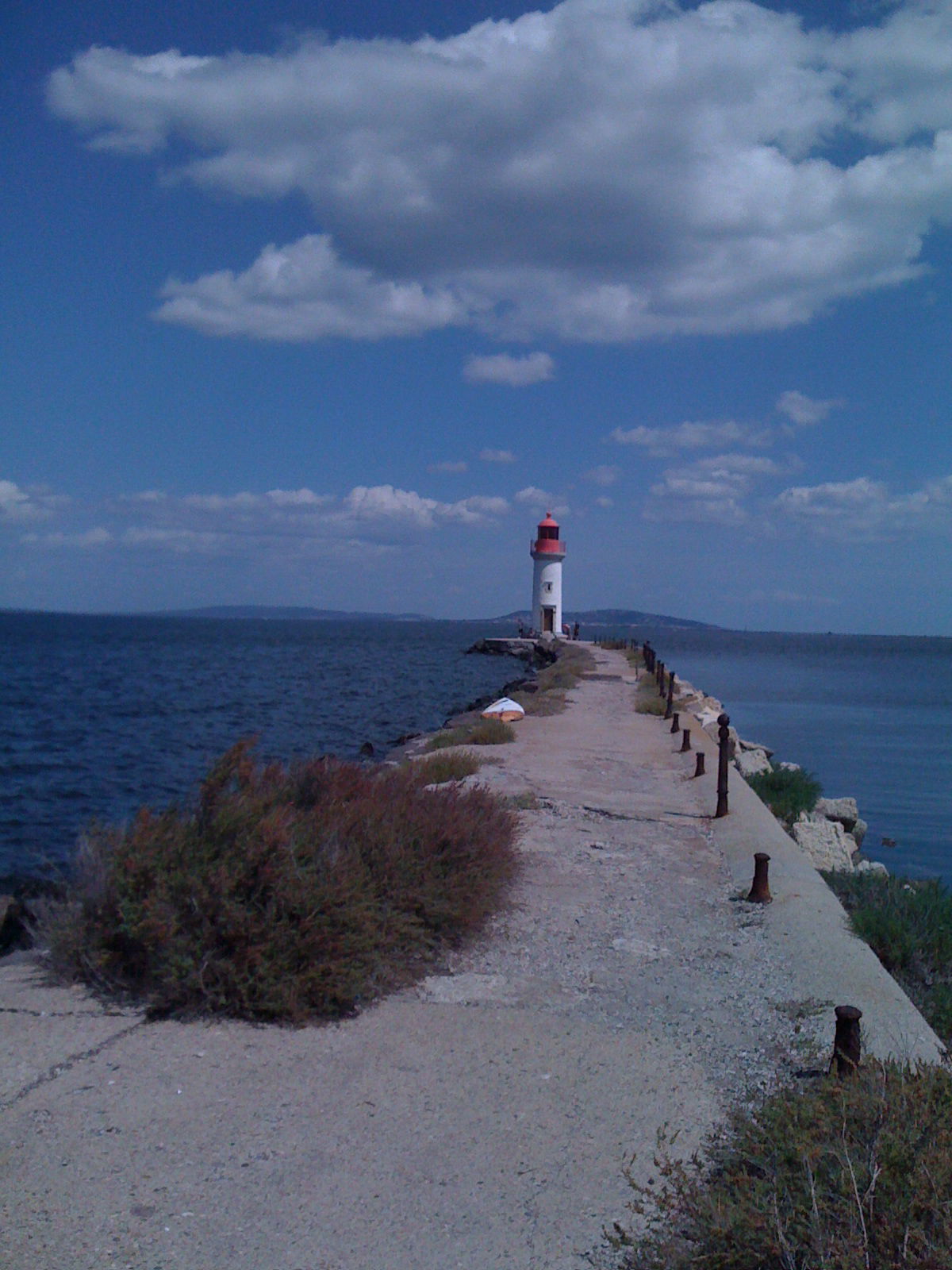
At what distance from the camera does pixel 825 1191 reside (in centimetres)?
312

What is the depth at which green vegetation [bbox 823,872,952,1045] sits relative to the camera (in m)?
6.58

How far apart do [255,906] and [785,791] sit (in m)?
11.8

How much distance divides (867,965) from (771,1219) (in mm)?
3800

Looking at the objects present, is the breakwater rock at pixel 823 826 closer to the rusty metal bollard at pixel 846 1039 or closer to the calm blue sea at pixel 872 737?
the calm blue sea at pixel 872 737

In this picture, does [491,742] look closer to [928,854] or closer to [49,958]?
[928,854]

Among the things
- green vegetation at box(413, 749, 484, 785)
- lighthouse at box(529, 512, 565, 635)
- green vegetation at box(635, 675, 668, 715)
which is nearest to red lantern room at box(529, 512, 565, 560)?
lighthouse at box(529, 512, 565, 635)

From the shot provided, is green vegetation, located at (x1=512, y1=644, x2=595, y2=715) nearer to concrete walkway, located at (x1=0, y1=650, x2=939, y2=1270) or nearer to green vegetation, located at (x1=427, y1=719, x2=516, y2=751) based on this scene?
green vegetation, located at (x1=427, y1=719, x2=516, y2=751)

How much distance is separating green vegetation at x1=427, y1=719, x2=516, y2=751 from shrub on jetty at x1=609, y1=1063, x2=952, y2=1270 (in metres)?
13.3

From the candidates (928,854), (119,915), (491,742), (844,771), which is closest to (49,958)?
(119,915)

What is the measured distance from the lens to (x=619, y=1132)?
4.41 m

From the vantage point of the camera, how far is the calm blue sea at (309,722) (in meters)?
19.6

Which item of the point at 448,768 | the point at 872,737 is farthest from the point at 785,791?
the point at 872,737

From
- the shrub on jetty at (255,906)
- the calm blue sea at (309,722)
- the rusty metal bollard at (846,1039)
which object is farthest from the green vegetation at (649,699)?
the rusty metal bollard at (846,1039)

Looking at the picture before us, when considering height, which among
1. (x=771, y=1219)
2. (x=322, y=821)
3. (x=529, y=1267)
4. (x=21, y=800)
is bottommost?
(x=21, y=800)
